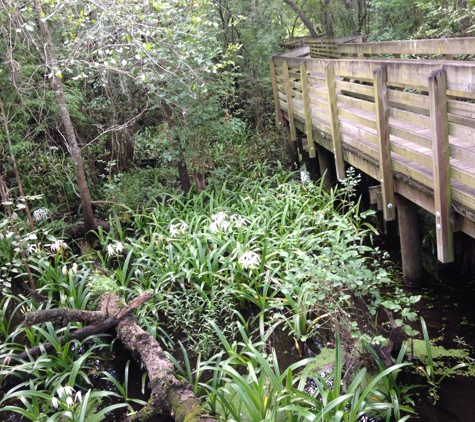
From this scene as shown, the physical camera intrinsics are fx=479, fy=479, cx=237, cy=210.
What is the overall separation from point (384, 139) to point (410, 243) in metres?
1.33

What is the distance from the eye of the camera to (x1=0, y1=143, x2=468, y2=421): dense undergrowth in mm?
3801

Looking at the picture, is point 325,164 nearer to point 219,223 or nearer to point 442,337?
point 219,223

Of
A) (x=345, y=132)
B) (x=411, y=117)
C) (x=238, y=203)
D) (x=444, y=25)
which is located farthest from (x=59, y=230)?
(x=444, y=25)

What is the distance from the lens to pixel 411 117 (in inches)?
177

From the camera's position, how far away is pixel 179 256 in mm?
6379

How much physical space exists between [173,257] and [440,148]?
3.81 m

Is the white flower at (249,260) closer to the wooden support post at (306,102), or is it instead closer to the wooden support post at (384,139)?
the wooden support post at (384,139)

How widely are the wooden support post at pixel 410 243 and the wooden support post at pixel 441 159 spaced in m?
1.28

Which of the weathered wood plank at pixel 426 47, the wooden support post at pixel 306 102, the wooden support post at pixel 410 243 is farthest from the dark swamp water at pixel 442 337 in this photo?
the weathered wood plank at pixel 426 47

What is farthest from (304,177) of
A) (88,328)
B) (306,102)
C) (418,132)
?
(88,328)

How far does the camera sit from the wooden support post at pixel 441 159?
3.80m

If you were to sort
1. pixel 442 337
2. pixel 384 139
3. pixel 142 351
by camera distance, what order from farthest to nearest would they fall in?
pixel 384 139 < pixel 442 337 < pixel 142 351

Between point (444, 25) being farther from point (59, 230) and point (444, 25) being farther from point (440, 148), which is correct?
point (59, 230)

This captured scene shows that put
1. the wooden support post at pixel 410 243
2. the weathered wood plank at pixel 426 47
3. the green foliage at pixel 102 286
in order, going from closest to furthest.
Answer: the wooden support post at pixel 410 243, the green foliage at pixel 102 286, the weathered wood plank at pixel 426 47
